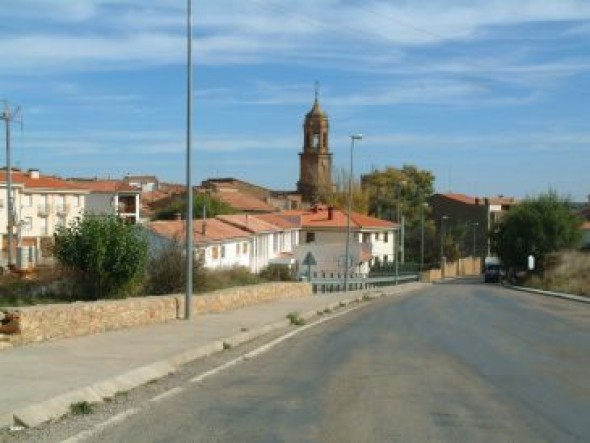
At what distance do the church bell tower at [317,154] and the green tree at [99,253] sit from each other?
98.7m

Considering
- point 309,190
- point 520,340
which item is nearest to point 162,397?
point 520,340

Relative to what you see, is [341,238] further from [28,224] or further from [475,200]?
[475,200]

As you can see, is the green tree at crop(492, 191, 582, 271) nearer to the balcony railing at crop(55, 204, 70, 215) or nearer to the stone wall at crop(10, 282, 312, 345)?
the balcony railing at crop(55, 204, 70, 215)

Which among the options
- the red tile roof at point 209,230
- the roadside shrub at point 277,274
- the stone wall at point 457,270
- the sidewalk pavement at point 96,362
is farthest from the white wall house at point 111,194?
the sidewalk pavement at point 96,362

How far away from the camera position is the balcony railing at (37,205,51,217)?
91625mm

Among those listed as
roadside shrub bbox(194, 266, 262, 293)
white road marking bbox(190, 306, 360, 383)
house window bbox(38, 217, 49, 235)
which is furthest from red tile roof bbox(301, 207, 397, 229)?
white road marking bbox(190, 306, 360, 383)

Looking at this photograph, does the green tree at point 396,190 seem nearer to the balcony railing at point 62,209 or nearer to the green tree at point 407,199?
the green tree at point 407,199

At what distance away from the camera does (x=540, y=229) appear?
77312 mm

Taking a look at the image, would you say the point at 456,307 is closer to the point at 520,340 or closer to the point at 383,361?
the point at 520,340

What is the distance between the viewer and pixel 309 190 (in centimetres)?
13300

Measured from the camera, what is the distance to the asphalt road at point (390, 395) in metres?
8.80

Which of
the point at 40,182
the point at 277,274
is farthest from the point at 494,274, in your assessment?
the point at 40,182

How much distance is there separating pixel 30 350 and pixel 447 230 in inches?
4730

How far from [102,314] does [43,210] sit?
253 ft
